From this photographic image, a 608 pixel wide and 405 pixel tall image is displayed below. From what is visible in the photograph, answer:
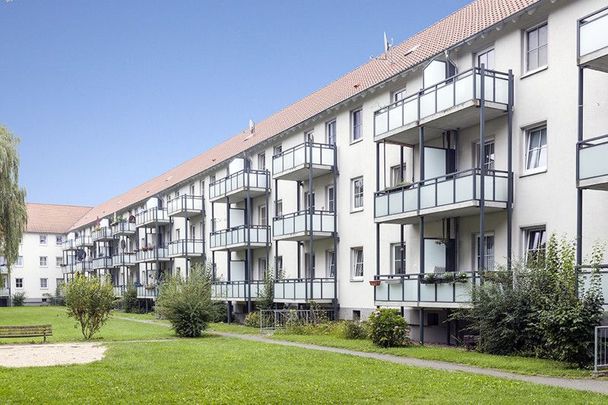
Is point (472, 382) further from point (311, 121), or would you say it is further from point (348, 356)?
point (311, 121)

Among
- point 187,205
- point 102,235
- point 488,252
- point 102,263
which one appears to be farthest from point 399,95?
point 102,263

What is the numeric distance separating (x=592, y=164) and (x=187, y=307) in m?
15.4

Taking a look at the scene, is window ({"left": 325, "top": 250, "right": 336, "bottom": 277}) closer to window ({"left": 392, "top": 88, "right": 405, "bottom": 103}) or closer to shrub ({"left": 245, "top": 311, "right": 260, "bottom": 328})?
shrub ({"left": 245, "top": 311, "right": 260, "bottom": 328})

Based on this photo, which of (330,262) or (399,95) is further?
(330,262)

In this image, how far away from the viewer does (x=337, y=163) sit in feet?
99.8

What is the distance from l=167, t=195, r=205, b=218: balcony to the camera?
45594 mm

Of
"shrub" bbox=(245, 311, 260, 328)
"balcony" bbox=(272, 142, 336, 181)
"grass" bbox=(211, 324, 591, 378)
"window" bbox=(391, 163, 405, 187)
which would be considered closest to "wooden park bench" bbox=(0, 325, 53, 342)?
"grass" bbox=(211, 324, 591, 378)

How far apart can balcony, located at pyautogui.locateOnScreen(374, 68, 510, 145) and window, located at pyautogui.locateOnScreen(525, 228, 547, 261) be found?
3717 millimetres

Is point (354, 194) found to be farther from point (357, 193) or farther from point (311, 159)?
point (311, 159)

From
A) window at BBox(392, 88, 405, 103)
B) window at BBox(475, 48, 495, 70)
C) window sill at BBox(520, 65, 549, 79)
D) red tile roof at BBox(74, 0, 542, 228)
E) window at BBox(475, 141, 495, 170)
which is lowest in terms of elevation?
window at BBox(475, 141, 495, 170)

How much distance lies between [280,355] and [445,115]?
28.9 feet

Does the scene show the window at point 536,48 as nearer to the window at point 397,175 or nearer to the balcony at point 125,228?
the window at point 397,175

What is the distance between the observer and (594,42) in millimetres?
15953

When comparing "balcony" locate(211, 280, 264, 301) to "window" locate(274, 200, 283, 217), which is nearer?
"balcony" locate(211, 280, 264, 301)
